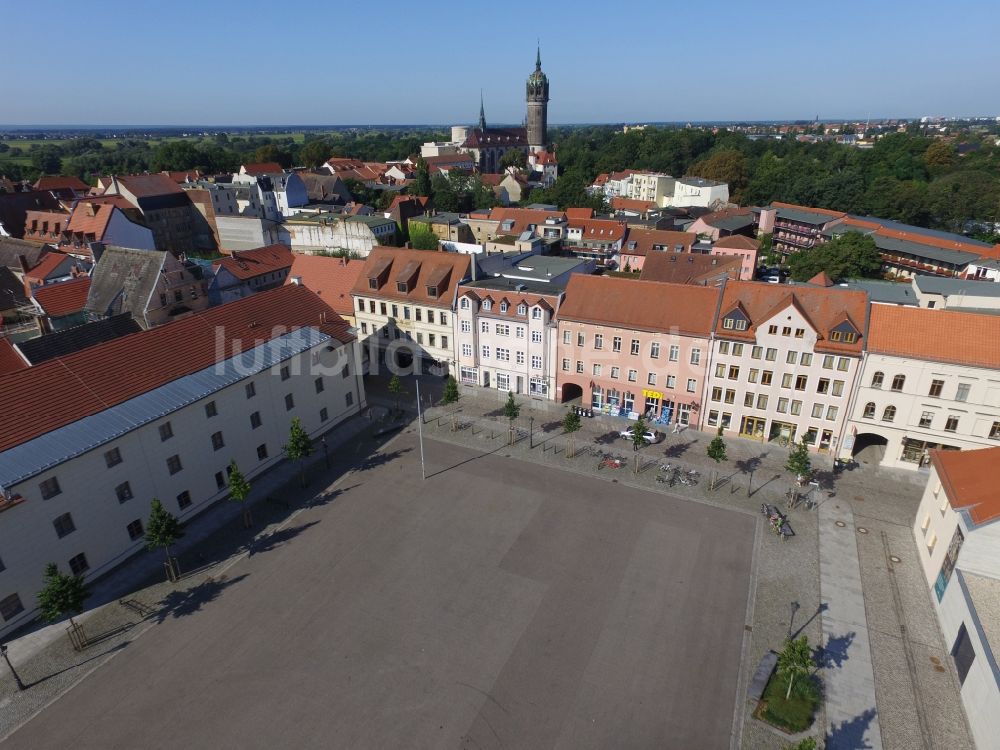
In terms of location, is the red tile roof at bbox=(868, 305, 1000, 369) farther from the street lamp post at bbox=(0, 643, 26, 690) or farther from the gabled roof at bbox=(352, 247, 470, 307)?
the street lamp post at bbox=(0, 643, 26, 690)

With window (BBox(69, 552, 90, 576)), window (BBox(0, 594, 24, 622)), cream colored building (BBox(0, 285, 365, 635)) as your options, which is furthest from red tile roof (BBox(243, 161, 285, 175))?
window (BBox(0, 594, 24, 622))

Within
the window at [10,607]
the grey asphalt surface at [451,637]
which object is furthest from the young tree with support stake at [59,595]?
the grey asphalt surface at [451,637]

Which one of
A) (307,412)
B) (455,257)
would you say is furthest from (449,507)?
(455,257)

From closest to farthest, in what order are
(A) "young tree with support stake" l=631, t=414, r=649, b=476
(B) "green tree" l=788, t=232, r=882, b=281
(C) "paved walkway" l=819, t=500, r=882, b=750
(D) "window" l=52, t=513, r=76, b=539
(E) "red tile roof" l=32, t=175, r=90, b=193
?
(C) "paved walkway" l=819, t=500, r=882, b=750, (D) "window" l=52, t=513, r=76, b=539, (A) "young tree with support stake" l=631, t=414, r=649, b=476, (B) "green tree" l=788, t=232, r=882, b=281, (E) "red tile roof" l=32, t=175, r=90, b=193

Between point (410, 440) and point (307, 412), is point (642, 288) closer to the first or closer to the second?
point (410, 440)

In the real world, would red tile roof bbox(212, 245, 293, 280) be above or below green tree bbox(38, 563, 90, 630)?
above

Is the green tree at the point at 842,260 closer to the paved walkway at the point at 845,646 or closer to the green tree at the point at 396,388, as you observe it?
the paved walkway at the point at 845,646
